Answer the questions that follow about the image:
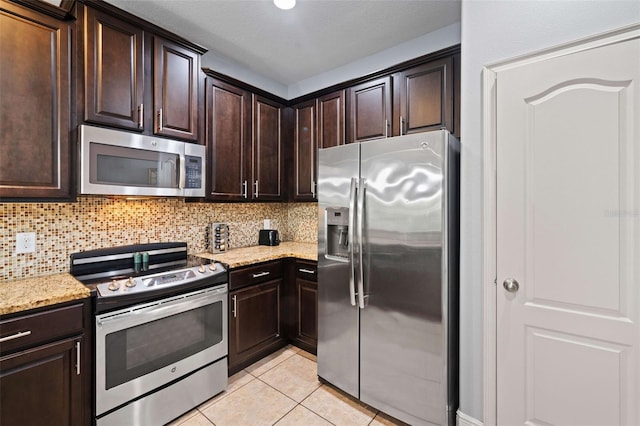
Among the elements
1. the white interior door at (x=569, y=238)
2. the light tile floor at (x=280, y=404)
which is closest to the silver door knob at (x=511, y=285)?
the white interior door at (x=569, y=238)

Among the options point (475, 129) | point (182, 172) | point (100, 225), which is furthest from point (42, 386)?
point (475, 129)

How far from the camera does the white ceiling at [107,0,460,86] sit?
83.0 inches

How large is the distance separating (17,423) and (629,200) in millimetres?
3013

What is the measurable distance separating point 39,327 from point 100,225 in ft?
3.00

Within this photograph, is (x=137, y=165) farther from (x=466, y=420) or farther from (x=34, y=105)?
(x=466, y=420)

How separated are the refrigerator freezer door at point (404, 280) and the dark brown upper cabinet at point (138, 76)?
1.43 m

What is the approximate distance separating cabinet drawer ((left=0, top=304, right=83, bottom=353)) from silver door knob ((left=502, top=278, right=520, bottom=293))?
232 centimetres

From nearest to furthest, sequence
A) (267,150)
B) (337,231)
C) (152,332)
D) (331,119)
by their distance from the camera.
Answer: (152,332), (337,231), (331,119), (267,150)

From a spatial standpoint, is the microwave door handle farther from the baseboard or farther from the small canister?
the baseboard

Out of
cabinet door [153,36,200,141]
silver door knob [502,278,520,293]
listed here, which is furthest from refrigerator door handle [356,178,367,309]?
cabinet door [153,36,200,141]

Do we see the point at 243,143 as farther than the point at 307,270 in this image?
Yes

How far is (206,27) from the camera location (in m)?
2.38

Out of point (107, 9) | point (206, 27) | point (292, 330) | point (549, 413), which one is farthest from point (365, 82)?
point (549, 413)

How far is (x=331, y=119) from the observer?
2.94 m
